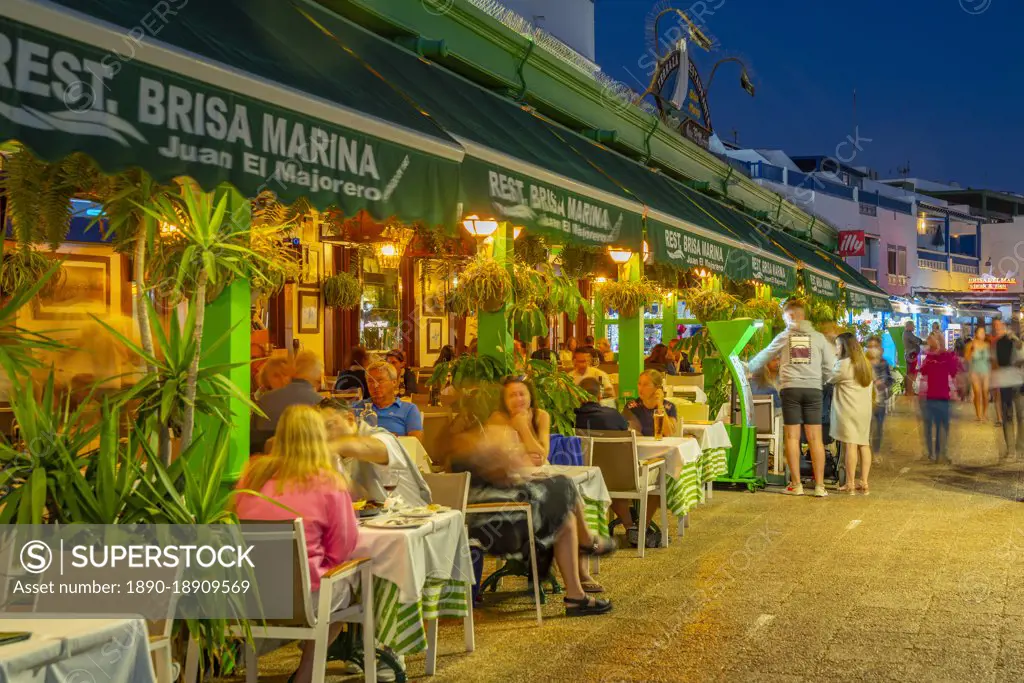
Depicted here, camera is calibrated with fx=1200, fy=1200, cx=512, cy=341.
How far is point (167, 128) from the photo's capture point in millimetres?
4621

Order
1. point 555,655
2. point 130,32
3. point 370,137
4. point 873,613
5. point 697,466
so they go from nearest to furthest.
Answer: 1. point 130,32
2. point 370,137
3. point 555,655
4. point 873,613
5. point 697,466

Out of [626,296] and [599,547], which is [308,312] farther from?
[599,547]

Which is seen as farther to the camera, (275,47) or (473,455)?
(473,455)

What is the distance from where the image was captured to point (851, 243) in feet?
119

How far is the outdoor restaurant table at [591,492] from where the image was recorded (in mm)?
8539

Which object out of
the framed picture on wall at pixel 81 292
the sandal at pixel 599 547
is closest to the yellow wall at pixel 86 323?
the framed picture on wall at pixel 81 292

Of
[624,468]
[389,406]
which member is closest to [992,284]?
[624,468]

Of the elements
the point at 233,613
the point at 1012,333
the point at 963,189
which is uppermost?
the point at 963,189

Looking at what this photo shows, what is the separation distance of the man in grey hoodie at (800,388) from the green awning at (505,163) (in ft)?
12.1

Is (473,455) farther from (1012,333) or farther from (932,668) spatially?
(1012,333)

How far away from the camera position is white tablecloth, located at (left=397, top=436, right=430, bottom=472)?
331 inches

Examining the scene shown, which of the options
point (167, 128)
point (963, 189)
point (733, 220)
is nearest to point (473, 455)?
point (167, 128)

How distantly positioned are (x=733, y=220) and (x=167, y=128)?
14.0m

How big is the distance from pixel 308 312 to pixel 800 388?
304 inches
